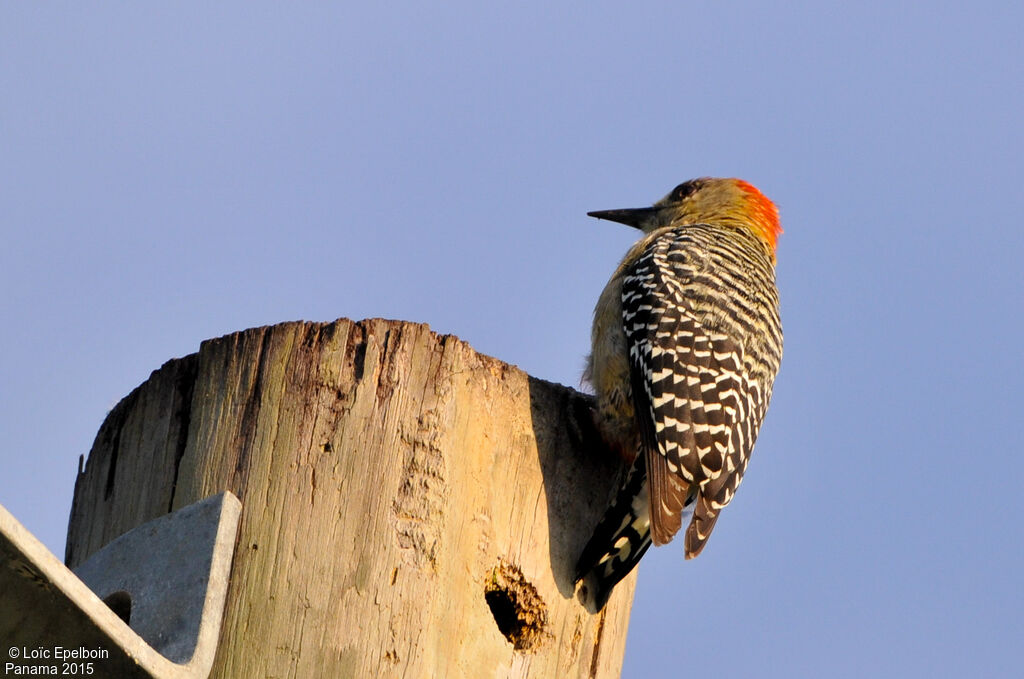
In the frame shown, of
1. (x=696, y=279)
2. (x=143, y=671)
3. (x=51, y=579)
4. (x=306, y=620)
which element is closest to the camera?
(x=51, y=579)

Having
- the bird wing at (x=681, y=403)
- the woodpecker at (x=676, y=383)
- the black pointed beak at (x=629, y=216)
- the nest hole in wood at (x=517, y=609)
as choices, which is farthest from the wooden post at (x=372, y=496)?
the black pointed beak at (x=629, y=216)

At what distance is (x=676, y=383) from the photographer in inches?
206

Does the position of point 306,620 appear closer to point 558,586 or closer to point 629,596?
point 558,586

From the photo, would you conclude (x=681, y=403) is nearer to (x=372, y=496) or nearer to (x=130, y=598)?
(x=372, y=496)

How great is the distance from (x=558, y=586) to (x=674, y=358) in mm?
1536

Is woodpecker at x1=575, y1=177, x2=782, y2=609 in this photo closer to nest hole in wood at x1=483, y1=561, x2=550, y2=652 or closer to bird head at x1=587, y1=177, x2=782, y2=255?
nest hole in wood at x1=483, y1=561, x2=550, y2=652

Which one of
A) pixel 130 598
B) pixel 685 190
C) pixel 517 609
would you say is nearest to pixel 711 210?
pixel 685 190

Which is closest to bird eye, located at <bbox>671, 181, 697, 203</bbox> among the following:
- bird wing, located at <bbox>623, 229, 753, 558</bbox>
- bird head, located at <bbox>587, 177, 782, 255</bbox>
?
Result: bird head, located at <bbox>587, 177, 782, 255</bbox>

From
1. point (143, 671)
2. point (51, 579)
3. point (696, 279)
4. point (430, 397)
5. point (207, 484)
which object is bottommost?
point (143, 671)

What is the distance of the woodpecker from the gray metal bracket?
4.20ft

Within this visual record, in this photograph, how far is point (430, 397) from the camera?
4.14m

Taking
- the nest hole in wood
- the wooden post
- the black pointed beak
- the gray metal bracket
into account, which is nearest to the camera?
the gray metal bracket

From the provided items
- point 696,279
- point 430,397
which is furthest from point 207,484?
point 696,279

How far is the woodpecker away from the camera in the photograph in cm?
456
